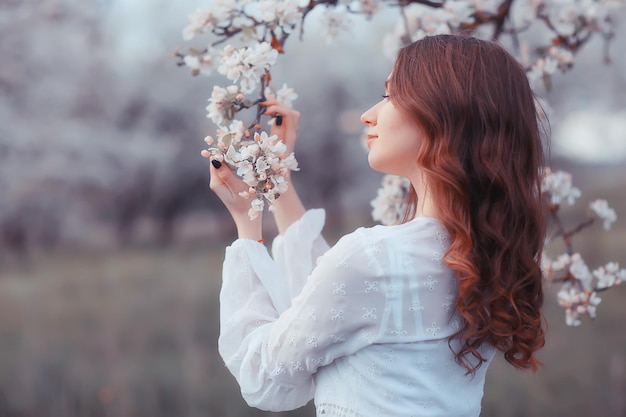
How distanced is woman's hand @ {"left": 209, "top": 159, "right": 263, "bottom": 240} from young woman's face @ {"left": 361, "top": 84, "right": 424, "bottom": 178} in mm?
206

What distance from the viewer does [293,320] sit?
0.95m

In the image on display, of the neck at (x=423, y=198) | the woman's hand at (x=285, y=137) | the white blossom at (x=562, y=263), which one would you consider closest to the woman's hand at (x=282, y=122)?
the woman's hand at (x=285, y=137)

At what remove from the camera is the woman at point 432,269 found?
0.93 meters

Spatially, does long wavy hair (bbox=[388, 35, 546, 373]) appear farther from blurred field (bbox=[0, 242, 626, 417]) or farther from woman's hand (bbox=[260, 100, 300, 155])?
blurred field (bbox=[0, 242, 626, 417])

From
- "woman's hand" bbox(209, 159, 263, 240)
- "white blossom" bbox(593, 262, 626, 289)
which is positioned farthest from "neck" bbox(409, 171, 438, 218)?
"white blossom" bbox(593, 262, 626, 289)

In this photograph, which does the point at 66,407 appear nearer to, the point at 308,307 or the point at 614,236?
the point at 308,307

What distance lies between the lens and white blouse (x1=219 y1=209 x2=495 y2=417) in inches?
36.5

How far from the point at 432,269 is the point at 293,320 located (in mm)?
197

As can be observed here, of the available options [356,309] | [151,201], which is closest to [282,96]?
[356,309]

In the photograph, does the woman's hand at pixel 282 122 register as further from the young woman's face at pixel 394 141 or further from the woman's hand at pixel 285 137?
the young woman's face at pixel 394 141

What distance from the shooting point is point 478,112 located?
947 millimetres

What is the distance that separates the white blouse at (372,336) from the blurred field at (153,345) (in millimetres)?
1676

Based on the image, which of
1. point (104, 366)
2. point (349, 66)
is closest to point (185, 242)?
point (104, 366)

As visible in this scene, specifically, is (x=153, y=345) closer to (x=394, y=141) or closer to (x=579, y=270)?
(x=579, y=270)
